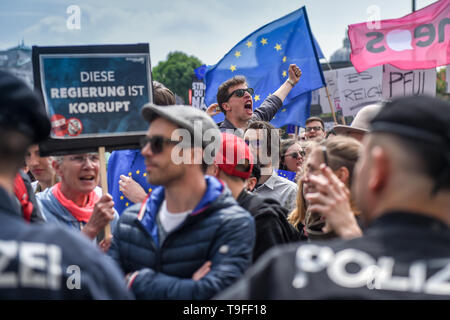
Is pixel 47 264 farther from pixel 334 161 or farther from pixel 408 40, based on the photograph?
pixel 408 40

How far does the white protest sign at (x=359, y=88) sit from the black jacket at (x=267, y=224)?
23.2 ft

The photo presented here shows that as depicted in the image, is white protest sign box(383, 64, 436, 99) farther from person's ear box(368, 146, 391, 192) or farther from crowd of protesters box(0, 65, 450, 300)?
person's ear box(368, 146, 391, 192)

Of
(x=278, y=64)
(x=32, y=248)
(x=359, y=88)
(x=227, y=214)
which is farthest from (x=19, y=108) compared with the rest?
(x=359, y=88)

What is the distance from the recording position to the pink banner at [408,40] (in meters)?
7.59

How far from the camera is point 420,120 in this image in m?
1.48

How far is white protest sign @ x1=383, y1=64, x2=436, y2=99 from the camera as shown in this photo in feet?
25.6

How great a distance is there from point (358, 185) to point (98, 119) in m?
2.02

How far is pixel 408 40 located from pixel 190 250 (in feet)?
22.1

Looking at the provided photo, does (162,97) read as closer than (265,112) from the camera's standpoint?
Yes

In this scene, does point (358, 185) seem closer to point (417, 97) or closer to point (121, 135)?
point (417, 97)

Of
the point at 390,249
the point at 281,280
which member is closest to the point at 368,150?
the point at 390,249

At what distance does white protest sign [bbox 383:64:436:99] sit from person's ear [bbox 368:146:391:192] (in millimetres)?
6742

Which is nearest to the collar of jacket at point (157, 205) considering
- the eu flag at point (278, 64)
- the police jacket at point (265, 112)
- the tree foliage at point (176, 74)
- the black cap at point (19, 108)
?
the black cap at point (19, 108)

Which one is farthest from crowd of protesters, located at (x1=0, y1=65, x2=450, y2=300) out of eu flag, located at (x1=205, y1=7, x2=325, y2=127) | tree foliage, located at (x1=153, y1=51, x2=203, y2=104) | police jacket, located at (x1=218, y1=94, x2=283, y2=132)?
tree foliage, located at (x1=153, y1=51, x2=203, y2=104)
